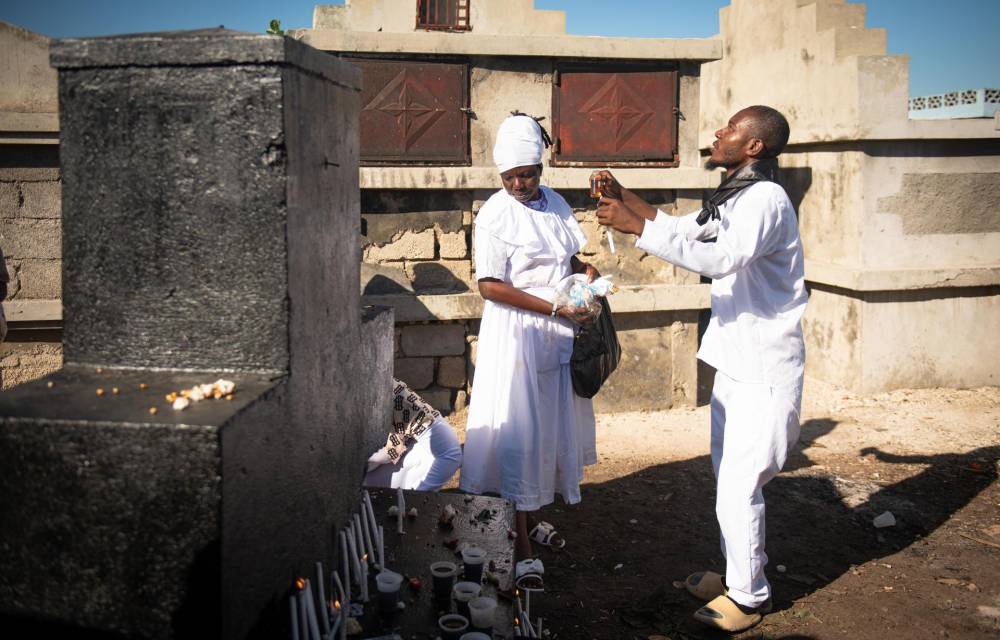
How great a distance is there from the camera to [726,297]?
4000mm

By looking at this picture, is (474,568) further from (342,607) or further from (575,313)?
(575,313)

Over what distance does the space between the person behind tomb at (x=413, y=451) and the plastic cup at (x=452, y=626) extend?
178cm

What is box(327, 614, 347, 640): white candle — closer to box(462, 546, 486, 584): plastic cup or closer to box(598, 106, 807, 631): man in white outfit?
box(462, 546, 486, 584): plastic cup

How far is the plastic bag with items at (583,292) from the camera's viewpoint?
4273 mm

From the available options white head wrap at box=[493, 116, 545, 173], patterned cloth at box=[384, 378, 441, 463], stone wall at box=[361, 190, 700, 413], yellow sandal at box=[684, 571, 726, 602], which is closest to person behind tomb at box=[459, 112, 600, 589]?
white head wrap at box=[493, 116, 545, 173]

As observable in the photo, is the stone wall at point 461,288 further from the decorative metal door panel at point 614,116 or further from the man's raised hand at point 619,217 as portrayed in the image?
the man's raised hand at point 619,217

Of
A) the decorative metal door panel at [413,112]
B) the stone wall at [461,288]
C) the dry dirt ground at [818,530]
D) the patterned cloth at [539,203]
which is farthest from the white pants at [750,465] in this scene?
the decorative metal door panel at [413,112]

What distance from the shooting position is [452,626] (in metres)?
2.60

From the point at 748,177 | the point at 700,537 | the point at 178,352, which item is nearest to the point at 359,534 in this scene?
the point at 178,352

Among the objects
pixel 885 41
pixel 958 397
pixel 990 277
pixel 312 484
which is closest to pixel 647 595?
pixel 312 484

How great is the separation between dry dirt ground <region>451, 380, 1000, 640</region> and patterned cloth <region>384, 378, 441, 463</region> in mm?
1020

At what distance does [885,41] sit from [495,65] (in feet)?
12.4

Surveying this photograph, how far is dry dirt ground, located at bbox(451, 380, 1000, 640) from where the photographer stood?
411 cm

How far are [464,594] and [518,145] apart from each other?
7.58 feet
